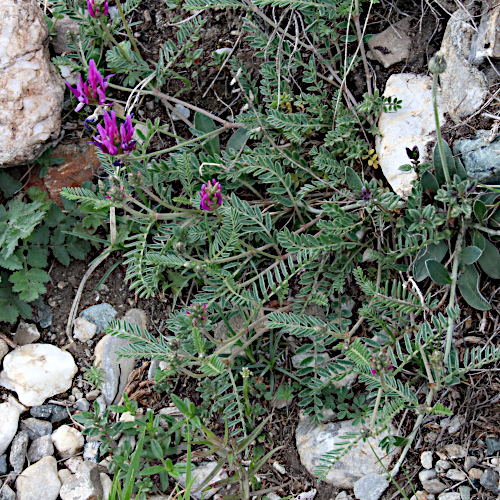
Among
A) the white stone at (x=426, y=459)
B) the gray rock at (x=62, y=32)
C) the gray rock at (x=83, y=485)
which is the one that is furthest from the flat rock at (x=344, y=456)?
the gray rock at (x=62, y=32)

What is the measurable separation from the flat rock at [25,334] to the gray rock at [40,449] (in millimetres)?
591

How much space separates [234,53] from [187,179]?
1090 millimetres

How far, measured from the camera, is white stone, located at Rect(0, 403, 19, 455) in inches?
116

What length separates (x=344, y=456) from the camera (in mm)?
2699

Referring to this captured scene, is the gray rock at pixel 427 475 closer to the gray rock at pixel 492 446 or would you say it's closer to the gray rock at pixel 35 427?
the gray rock at pixel 492 446

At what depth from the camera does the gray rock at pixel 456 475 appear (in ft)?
8.27

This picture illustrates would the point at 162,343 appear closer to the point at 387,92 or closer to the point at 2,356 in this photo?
the point at 2,356

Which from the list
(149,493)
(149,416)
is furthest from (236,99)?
(149,493)

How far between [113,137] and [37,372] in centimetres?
147

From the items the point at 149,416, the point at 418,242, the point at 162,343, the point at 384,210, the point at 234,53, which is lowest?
the point at 149,416

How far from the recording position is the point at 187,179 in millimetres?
3014

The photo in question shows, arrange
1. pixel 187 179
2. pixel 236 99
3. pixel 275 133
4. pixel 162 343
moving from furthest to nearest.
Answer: pixel 236 99
pixel 275 133
pixel 187 179
pixel 162 343

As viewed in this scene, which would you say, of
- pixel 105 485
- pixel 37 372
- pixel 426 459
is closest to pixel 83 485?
pixel 105 485

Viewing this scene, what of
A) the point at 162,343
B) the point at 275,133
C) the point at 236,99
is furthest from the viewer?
the point at 236,99
